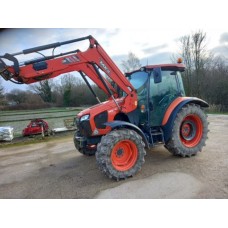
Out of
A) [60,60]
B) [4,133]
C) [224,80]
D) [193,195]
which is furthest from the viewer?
[224,80]

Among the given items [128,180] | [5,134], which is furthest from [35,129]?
[128,180]

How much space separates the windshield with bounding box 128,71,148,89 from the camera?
4.26 m

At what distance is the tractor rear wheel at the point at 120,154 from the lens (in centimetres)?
331

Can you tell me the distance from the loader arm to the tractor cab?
0.26 meters

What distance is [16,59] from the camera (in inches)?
122

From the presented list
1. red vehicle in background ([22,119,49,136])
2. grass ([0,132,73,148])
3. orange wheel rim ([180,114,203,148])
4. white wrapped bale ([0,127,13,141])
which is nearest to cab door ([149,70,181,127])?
orange wheel rim ([180,114,203,148])

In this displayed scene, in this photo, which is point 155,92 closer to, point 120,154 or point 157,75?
point 157,75

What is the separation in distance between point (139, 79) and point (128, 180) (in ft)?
7.28

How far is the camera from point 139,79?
14.4 ft

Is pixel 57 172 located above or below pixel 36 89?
below

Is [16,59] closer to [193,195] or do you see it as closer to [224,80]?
[193,195]

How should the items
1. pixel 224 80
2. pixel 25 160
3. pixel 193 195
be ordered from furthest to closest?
pixel 224 80, pixel 25 160, pixel 193 195

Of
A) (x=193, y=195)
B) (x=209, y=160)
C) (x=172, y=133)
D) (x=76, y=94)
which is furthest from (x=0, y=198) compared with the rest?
(x=76, y=94)

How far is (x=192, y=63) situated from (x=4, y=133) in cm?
2108
